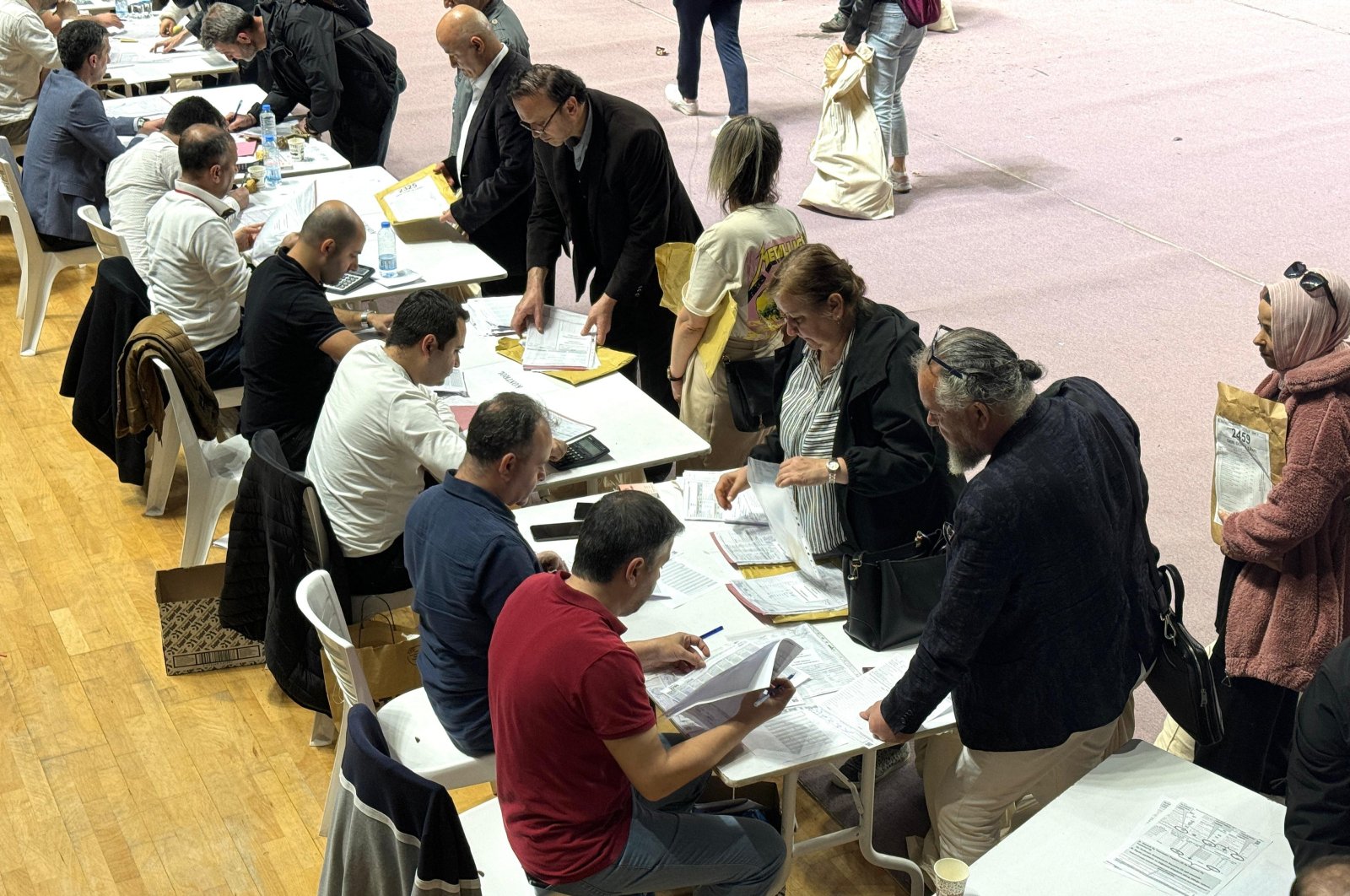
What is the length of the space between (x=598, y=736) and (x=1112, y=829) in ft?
3.48

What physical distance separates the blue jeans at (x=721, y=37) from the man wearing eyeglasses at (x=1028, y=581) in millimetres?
6738

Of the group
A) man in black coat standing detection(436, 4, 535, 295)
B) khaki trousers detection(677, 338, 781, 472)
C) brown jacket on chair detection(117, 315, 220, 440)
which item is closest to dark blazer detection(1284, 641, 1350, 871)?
khaki trousers detection(677, 338, 781, 472)

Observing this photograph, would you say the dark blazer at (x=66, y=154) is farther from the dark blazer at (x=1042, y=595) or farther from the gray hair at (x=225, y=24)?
the dark blazer at (x=1042, y=595)

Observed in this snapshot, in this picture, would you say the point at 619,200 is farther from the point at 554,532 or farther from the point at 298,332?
the point at 554,532

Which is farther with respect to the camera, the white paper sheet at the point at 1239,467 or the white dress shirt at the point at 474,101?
the white dress shirt at the point at 474,101

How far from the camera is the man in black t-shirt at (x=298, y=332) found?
14.4 ft

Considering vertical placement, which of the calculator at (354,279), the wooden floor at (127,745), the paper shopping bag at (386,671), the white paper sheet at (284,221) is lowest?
the wooden floor at (127,745)

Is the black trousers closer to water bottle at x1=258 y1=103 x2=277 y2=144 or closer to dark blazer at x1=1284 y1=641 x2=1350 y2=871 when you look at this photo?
dark blazer at x1=1284 y1=641 x2=1350 y2=871

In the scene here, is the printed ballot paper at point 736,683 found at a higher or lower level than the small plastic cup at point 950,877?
higher

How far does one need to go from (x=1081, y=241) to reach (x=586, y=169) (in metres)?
3.85

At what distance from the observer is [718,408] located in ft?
15.3

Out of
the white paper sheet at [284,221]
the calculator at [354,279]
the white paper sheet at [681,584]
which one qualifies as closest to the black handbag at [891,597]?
the white paper sheet at [681,584]

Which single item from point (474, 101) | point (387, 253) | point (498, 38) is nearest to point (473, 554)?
point (387, 253)

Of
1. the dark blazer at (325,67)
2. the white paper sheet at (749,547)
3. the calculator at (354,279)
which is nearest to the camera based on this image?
the white paper sheet at (749,547)
